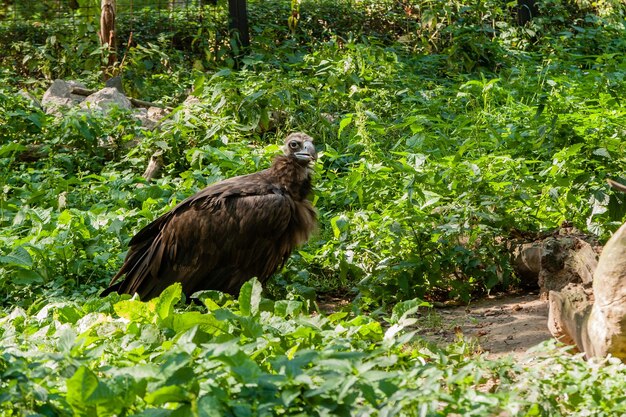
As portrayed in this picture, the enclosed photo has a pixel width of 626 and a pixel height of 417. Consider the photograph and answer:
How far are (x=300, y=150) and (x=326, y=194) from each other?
1050mm

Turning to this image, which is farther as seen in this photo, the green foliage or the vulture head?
the vulture head

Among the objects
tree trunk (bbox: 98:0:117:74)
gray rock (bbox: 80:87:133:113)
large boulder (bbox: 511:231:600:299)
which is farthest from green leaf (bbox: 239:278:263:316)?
tree trunk (bbox: 98:0:117:74)

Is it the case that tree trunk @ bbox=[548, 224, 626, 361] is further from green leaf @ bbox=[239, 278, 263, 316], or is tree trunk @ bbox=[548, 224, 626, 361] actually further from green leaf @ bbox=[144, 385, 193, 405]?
green leaf @ bbox=[144, 385, 193, 405]

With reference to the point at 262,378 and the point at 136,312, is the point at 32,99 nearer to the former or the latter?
the point at 136,312

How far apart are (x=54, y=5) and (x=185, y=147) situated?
7.03m

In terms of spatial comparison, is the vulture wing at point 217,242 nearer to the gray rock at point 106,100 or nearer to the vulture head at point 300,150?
the vulture head at point 300,150

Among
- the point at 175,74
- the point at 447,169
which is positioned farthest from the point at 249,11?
the point at 447,169

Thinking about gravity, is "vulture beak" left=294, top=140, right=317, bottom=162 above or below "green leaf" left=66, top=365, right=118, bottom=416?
above

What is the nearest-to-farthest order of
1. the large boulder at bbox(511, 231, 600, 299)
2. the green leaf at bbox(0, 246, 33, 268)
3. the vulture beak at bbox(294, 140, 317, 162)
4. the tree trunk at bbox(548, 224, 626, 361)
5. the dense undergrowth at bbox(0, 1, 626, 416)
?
the dense undergrowth at bbox(0, 1, 626, 416) → the tree trunk at bbox(548, 224, 626, 361) → the large boulder at bbox(511, 231, 600, 299) → the green leaf at bbox(0, 246, 33, 268) → the vulture beak at bbox(294, 140, 317, 162)

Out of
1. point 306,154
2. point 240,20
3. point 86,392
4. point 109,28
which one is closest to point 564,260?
point 306,154

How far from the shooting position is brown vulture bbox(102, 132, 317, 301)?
639 cm

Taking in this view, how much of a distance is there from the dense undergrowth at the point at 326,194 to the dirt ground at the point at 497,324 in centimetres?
15

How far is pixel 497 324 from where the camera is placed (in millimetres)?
5930

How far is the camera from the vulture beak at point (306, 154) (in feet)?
22.4
